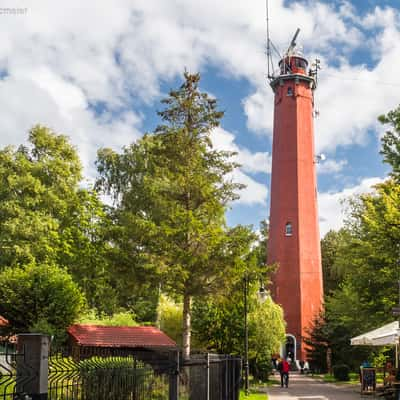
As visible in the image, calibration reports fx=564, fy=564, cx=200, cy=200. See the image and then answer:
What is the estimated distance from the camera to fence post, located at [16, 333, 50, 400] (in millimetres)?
6828

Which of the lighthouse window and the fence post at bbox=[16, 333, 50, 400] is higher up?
the lighthouse window

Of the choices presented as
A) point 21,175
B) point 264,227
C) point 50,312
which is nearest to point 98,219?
point 21,175

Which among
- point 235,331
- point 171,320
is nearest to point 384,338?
point 235,331

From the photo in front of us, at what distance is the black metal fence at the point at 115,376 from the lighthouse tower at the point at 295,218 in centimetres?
3045

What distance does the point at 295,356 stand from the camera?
135ft

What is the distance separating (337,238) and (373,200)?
24.3 m

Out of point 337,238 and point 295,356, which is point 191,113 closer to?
point 295,356

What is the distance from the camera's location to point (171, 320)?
1235 inches

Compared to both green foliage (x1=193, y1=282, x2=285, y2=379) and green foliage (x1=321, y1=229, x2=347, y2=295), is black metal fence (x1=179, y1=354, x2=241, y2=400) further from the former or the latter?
green foliage (x1=321, y1=229, x2=347, y2=295)

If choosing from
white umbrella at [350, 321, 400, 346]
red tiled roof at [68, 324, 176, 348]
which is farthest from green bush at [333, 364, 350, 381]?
red tiled roof at [68, 324, 176, 348]

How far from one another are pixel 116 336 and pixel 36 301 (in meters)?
3.67

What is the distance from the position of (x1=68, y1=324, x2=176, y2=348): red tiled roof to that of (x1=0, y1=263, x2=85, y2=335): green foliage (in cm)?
76

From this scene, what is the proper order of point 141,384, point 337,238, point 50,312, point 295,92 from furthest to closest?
point 337,238
point 295,92
point 50,312
point 141,384

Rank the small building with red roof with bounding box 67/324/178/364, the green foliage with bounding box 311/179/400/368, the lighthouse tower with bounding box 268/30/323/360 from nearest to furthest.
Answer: the small building with red roof with bounding box 67/324/178/364, the green foliage with bounding box 311/179/400/368, the lighthouse tower with bounding box 268/30/323/360
